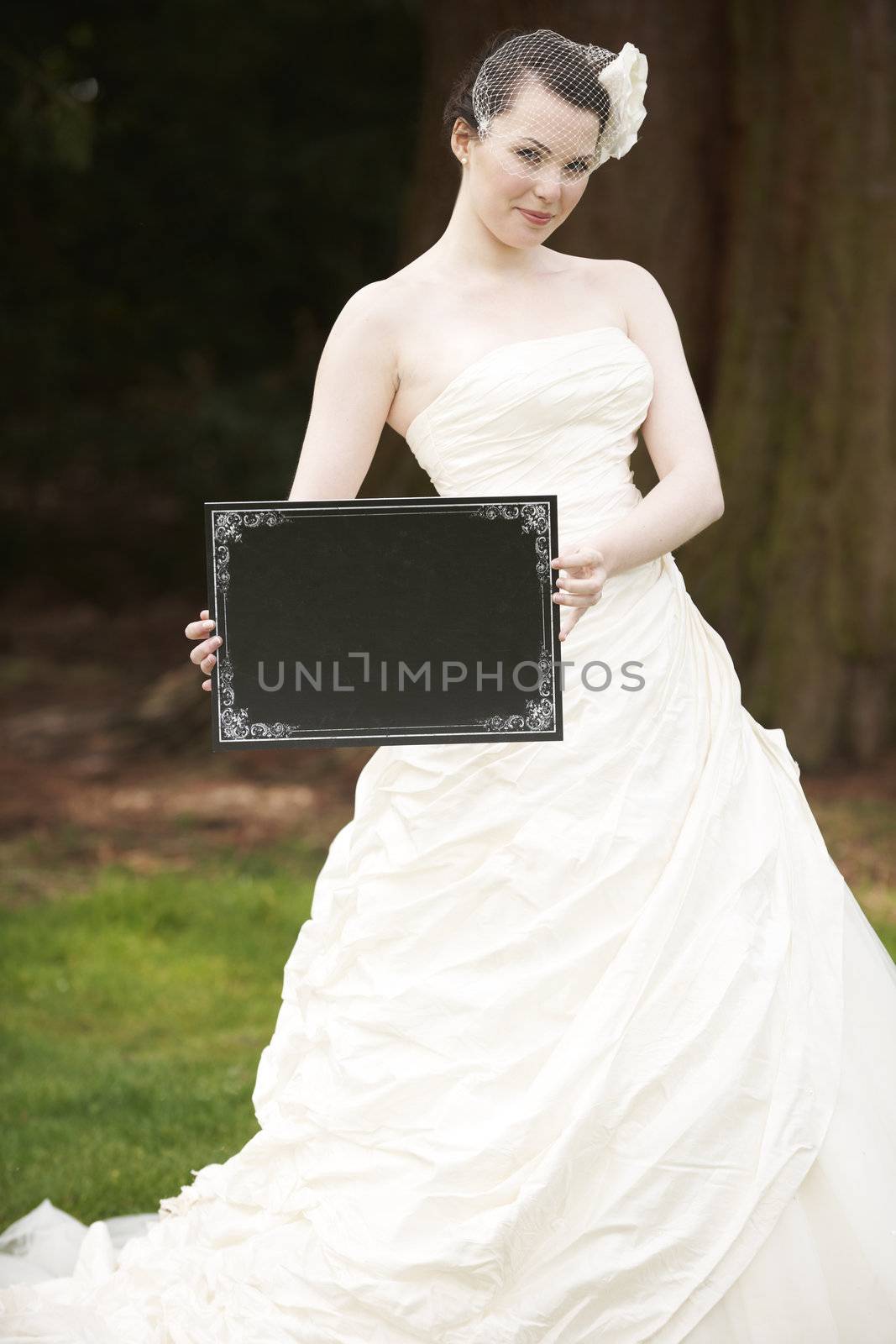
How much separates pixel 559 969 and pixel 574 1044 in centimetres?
14

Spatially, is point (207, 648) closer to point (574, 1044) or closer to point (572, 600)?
point (572, 600)

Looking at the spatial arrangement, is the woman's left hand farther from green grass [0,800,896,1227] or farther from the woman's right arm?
green grass [0,800,896,1227]

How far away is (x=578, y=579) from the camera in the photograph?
2807mm

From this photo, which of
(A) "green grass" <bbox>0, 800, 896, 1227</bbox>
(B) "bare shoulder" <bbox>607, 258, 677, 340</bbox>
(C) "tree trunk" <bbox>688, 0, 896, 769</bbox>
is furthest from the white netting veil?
(C) "tree trunk" <bbox>688, 0, 896, 769</bbox>

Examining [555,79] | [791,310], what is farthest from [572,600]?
[791,310]

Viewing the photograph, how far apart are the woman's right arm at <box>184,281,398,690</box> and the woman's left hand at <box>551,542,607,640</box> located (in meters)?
0.49

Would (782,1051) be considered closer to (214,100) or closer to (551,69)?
(551,69)

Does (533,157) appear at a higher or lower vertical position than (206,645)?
higher

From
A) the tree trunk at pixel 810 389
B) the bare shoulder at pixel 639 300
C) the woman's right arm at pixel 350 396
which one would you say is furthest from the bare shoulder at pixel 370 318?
the tree trunk at pixel 810 389

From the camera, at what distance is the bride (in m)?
2.76

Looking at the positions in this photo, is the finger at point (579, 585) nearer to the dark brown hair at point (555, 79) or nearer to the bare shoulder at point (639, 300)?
the bare shoulder at point (639, 300)

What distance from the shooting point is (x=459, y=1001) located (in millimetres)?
2926

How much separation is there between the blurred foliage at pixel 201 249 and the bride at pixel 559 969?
10.7 meters

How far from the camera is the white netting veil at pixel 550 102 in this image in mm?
2961
